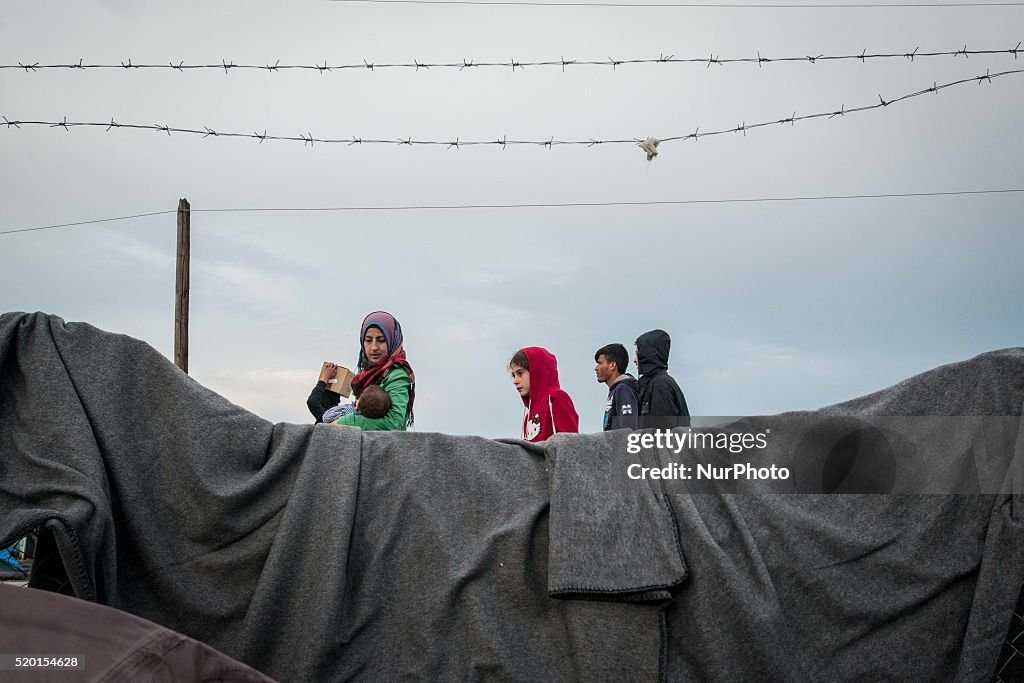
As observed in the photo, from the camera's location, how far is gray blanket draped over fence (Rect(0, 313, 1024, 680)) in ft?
7.25

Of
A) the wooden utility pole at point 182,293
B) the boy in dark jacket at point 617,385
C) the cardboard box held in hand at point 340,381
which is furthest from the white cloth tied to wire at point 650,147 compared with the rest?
the wooden utility pole at point 182,293

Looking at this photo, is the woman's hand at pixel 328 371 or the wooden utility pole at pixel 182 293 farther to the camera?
the wooden utility pole at pixel 182 293

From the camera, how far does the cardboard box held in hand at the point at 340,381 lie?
558 centimetres

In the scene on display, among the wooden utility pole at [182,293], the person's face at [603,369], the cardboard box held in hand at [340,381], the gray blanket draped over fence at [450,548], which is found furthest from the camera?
the wooden utility pole at [182,293]

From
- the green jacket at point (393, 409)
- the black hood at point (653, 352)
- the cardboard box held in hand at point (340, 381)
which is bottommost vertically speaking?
the green jacket at point (393, 409)

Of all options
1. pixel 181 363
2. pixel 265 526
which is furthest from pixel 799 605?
pixel 181 363

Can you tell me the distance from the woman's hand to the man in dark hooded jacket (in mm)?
1934

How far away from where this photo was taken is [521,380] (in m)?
5.82

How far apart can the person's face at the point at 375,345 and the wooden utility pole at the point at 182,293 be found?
4.41 m

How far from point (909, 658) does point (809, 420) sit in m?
0.67

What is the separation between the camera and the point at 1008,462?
2520 mm
